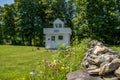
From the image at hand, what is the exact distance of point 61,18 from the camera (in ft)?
153

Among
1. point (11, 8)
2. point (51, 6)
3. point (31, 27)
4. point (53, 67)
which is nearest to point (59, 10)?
point (51, 6)

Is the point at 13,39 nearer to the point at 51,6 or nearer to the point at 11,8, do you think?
the point at 11,8

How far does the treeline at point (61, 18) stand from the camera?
1553 inches

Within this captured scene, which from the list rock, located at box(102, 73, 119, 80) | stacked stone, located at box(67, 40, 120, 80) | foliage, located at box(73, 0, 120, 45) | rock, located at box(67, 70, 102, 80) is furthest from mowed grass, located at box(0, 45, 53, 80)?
foliage, located at box(73, 0, 120, 45)

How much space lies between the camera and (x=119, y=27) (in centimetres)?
4066

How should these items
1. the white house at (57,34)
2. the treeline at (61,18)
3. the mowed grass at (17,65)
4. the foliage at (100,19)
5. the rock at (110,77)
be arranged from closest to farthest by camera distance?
1. the rock at (110,77)
2. the mowed grass at (17,65)
3. the white house at (57,34)
4. the foliage at (100,19)
5. the treeline at (61,18)

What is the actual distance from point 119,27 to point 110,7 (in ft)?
11.4

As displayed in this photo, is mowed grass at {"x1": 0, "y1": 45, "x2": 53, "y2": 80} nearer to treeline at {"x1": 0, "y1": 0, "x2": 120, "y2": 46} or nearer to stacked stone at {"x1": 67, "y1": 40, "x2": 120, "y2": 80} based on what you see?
stacked stone at {"x1": 67, "y1": 40, "x2": 120, "y2": 80}

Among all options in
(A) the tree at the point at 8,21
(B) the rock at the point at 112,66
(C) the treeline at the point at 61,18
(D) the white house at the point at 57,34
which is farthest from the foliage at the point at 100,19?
(B) the rock at the point at 112,66

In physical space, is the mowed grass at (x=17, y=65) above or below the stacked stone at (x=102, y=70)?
below

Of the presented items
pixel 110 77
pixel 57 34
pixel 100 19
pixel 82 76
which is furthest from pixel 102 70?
pixel 100 19

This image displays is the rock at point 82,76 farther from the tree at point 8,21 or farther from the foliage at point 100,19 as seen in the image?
the tree at point 8,21

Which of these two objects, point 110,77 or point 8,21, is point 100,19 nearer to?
point 8,21


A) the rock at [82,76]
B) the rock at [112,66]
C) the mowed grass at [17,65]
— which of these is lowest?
the mowed grass at [17,65]
